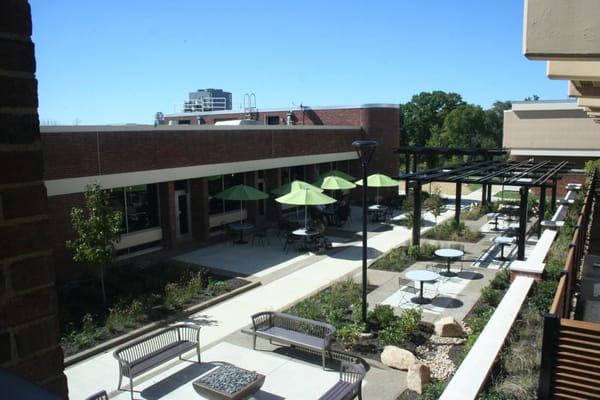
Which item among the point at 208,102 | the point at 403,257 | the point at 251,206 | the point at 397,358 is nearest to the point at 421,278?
the point at 397,358

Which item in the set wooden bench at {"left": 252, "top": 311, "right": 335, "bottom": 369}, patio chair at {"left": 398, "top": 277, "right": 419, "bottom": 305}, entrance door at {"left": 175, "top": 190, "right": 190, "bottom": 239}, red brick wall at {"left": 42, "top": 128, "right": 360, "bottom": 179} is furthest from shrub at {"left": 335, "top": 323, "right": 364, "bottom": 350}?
entrance door at {"left": 175, "top": 190, "right": 190, "bottom": 239}

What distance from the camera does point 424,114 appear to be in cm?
7619

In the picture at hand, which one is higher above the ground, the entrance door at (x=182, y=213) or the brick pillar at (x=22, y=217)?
the brick pillar at (x=22, y=217)

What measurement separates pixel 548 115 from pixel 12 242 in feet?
149

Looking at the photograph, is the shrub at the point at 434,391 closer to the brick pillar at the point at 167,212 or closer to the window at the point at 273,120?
the brick pillar at the point at 167,212

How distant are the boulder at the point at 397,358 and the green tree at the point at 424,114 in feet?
210

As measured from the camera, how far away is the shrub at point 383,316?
11586 millimetres

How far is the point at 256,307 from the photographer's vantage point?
1387cm

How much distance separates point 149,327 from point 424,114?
70.0 m

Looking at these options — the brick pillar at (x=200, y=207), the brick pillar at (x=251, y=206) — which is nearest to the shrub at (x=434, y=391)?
the brick pillar at (x=200, y=207)


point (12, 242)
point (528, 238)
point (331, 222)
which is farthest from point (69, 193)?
point (528, 238)

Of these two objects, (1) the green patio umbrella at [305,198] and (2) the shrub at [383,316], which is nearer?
(2) the shrub at [383,316]

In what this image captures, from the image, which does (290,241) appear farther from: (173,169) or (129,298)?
(129,298)

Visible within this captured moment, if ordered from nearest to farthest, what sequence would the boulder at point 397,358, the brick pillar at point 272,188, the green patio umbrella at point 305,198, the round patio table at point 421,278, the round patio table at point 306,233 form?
the boulder at point 397,358
the round patio table at point 421,278
the green patio umbrella at point 305,198
the round patio table at point 306,233
the brick pillar at point 272,188
